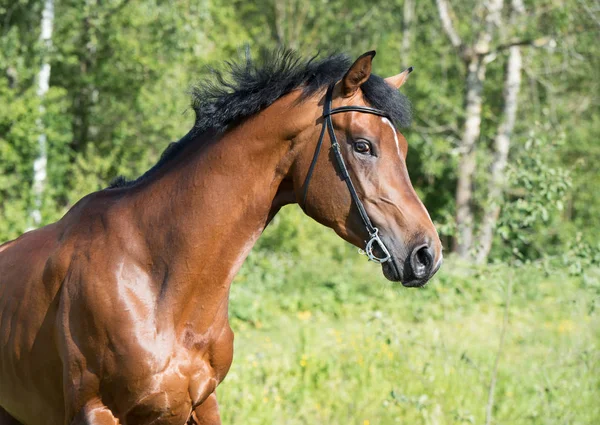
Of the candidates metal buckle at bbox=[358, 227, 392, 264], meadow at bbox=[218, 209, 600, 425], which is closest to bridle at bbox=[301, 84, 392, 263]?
metal buckle at bbox=[358, 227, 392, 264]

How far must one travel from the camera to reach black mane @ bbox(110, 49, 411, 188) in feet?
9.44

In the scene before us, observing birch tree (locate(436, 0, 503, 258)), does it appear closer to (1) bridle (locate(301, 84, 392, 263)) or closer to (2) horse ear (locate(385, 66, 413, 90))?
(2) horse ear (locate(385, 66, 413, 90))

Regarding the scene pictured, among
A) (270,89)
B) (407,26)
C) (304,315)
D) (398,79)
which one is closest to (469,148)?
(304,315)

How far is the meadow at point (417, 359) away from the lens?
16.3ft

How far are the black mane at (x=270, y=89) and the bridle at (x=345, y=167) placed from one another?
70 mm

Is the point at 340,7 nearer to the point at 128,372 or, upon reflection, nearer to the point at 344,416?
the point at 344,416

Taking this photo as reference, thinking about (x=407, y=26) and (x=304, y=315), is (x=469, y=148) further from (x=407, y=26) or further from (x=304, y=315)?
(x=407, y=26)

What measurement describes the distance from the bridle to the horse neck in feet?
0.42

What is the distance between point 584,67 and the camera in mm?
19375

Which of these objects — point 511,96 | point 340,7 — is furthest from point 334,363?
point 340,7

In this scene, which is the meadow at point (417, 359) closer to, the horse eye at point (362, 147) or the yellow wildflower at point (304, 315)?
the yellow wildflower at point (304, 315)

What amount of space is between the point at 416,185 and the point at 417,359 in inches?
563

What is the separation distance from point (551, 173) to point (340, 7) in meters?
19.9

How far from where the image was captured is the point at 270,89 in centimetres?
297
